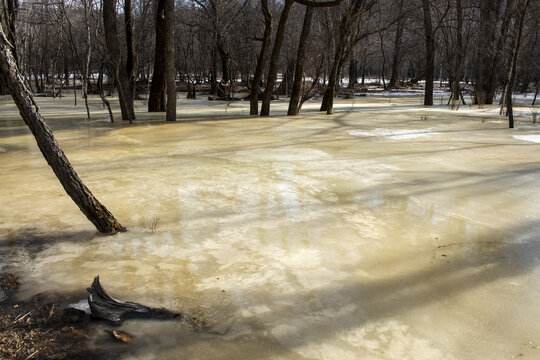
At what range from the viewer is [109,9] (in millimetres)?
13023

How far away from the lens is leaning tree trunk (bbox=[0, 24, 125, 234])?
11.1 ft

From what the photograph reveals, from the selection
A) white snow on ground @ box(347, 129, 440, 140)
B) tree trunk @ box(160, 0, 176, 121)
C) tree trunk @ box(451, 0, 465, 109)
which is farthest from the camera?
tree trunk @ box(451, 0, 465, 109)

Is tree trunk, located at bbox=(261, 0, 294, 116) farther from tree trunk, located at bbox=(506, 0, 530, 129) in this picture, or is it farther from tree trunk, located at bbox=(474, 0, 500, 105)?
tree trunk, located at bbox=(474, 0, 500, 105)

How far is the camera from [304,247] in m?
4.05

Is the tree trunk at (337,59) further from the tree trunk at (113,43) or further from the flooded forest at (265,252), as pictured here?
the flooded forest at (265,252)

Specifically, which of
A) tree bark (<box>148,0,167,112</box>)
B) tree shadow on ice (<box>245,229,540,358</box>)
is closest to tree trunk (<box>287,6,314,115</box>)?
tree bark (<box>148,0,167,112</box>)

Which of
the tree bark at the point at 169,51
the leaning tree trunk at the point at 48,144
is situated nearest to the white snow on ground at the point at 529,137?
the tree bark at the point at 169,51

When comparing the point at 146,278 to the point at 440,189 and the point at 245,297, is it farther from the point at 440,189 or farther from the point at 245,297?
the point at 440,189

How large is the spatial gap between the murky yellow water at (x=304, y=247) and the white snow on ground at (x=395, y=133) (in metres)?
2.23

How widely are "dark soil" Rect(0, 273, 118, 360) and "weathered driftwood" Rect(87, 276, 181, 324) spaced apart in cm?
10

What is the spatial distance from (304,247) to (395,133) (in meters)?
7.78

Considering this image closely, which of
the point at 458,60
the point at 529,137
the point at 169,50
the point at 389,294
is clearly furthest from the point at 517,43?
the point at 389,294

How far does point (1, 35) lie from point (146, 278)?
208cm

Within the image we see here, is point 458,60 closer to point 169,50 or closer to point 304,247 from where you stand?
point 169,50
